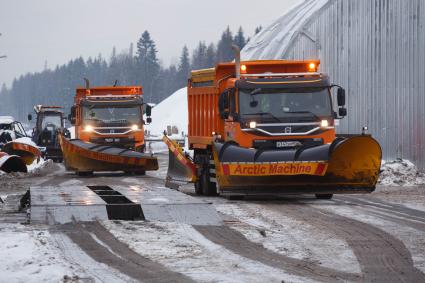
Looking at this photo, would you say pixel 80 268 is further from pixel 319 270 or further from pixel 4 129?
pixel 4 129

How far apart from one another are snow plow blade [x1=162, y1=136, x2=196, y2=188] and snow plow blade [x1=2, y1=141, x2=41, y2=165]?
13.8 metres

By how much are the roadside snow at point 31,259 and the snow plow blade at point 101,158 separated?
57.3 feet

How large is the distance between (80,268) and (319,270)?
2.33m

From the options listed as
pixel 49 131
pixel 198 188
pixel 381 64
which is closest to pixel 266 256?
pixel 198 188

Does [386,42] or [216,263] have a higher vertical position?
[386,42]

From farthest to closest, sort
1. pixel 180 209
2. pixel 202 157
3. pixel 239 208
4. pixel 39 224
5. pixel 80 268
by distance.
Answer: pixel 202 157 → pixel 239 208 → pixel 180 209 → pixel 39 224 → pixel 80 268

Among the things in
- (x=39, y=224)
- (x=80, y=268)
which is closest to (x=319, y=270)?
(x=80, y=268)

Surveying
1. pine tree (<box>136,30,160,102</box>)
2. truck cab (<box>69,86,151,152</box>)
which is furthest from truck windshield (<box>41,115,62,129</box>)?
pine tree (<box>136,30,160,102</box>)

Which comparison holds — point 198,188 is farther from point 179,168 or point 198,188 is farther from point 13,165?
point 13,165

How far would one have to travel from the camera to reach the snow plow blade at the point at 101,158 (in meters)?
29.8

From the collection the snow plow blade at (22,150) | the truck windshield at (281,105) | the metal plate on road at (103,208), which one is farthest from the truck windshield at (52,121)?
the metal plate on road at (103,208)

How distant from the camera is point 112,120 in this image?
31.8 metres

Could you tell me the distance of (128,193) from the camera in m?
16.5

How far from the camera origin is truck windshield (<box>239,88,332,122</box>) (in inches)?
752
